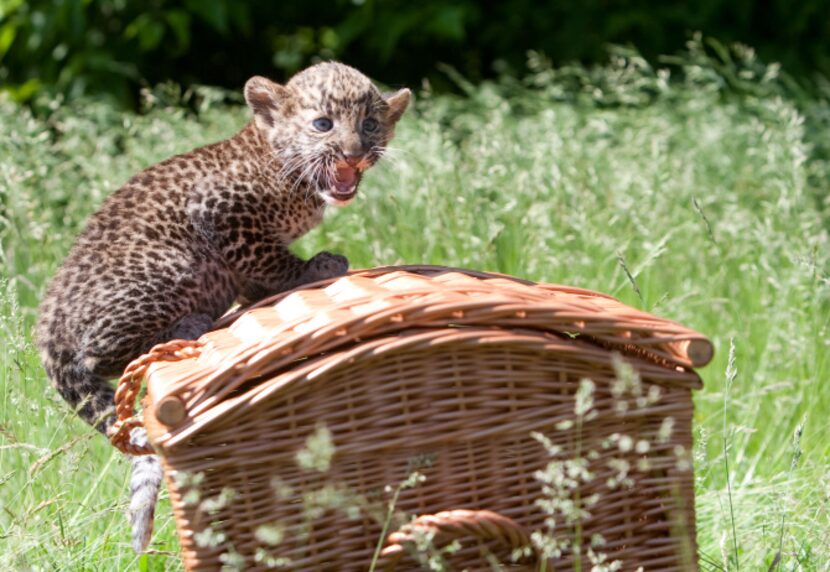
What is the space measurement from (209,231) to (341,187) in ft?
1.39

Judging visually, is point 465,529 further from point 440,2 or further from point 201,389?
point 440,2

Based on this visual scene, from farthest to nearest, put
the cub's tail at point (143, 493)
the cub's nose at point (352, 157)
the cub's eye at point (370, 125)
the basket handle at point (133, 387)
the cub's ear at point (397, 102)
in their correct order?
the cub's ear at point (397, 102) → the cub's eye at point (370, 125) → the cub's nose at point (352, 157) → the basket handle at point (133, 387) → the cub's tail at point (143, 493)

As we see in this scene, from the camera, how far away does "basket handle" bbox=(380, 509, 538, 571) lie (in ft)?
9.13

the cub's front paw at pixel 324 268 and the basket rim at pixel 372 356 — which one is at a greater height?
the basket rim at pixel 372 356

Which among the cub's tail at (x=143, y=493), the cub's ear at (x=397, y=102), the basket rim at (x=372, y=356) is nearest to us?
the basket rim at (x=372, y=356)

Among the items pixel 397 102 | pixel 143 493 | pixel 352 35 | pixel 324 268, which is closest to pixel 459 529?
pixel 143 493

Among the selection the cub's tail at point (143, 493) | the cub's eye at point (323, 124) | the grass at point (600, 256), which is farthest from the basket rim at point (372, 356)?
the cub's eye at point (323, 124)

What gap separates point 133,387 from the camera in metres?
3.14

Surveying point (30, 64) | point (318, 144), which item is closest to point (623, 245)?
point (318, 144)

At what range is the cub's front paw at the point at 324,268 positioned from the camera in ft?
12.3

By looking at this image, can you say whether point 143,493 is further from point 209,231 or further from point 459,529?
point 209,231

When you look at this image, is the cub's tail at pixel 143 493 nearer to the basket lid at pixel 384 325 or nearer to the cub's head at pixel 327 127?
the basket lid at pixel 384 325

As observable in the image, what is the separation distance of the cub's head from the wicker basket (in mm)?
783

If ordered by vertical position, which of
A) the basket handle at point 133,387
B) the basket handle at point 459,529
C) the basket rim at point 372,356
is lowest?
the basket handle at point 459,529
